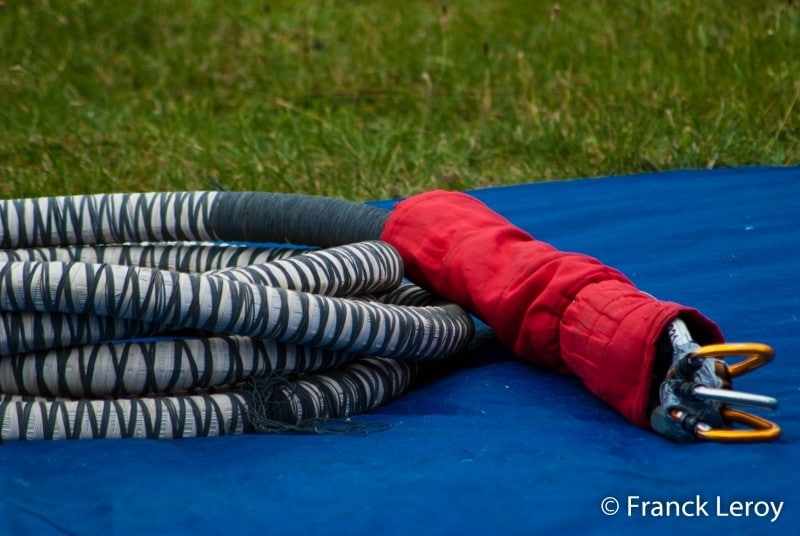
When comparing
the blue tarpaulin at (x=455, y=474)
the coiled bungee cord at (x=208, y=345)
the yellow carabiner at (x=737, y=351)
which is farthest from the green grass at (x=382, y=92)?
the yellow carabiner at (x=737, y=351)

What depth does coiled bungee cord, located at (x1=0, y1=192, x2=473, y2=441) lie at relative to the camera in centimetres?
117

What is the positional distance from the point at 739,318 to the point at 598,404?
1.07 ft

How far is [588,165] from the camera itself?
9.33 feet

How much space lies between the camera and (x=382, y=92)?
3869 mm

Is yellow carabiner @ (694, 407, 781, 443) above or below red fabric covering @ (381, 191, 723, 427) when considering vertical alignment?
below

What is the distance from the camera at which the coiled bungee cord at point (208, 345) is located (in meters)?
1.17

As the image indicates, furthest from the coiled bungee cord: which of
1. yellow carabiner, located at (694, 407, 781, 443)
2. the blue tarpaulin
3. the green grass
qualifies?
the green grass

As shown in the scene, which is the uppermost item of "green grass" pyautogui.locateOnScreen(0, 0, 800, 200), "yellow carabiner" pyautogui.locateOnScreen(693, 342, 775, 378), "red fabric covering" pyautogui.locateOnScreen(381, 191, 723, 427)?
"yellow carabiner" pyautogui.locateOnScreen(693, 342, 775, 378)

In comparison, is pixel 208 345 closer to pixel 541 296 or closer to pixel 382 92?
pixel 541 296

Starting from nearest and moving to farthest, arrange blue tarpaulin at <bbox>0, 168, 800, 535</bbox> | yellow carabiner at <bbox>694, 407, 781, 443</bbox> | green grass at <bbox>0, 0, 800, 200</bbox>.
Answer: blue tarpaulin at <bbox>0, 168, 800, 535</bbox> < yellow carabiner at <bbox>694, 407, 781, 443</bbox> < green grass at <bbox>0, 0, 800, 200</bbox>

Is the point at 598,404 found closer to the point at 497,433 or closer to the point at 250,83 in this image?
the point at 497,433

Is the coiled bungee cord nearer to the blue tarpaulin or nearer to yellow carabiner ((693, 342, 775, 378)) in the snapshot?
the blue tarpaulin

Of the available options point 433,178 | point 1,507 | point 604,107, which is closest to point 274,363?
point 1,507

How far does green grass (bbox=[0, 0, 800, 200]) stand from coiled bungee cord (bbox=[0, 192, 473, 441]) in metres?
1.00
